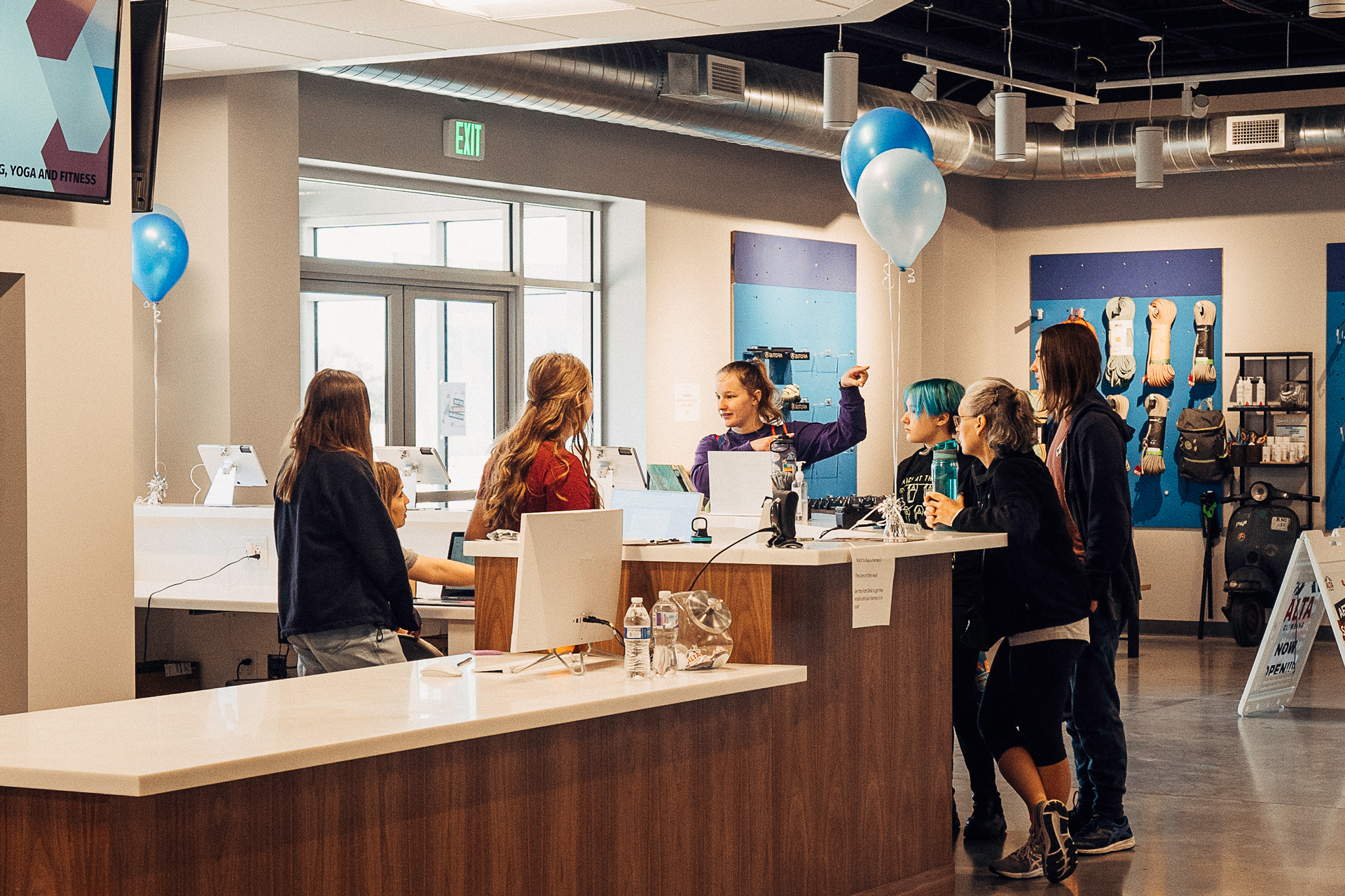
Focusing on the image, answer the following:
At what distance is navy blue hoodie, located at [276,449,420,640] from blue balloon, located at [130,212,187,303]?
3.08m

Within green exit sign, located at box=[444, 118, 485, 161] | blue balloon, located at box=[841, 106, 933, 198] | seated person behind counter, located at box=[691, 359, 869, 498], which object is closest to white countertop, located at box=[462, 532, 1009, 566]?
seated person behind counter, located at box=[691, 359, 869, 498]

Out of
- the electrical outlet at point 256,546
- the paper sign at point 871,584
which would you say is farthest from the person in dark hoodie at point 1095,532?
the electrical outlet at point 256,546

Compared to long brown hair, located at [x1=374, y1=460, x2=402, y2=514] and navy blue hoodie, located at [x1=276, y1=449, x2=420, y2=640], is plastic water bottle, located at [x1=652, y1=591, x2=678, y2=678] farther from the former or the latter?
long brown hair, located at [x1=374, y1=460, x2=402, y2=514]

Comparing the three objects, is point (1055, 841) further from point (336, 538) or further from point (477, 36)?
point (477, 36)

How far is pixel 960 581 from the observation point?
4.80 metres

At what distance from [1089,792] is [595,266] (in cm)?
536

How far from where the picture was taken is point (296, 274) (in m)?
7.66

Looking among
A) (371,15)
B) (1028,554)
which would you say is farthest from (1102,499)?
(371,15)

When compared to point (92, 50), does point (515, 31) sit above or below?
above

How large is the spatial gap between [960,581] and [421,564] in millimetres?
1934

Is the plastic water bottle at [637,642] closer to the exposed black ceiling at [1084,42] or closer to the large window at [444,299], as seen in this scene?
the large window at [444,299]

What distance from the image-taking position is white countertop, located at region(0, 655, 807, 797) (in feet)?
8.37

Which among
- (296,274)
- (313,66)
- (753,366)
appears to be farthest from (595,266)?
(753,366)

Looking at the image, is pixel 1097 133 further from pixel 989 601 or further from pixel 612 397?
pixel 989 601
